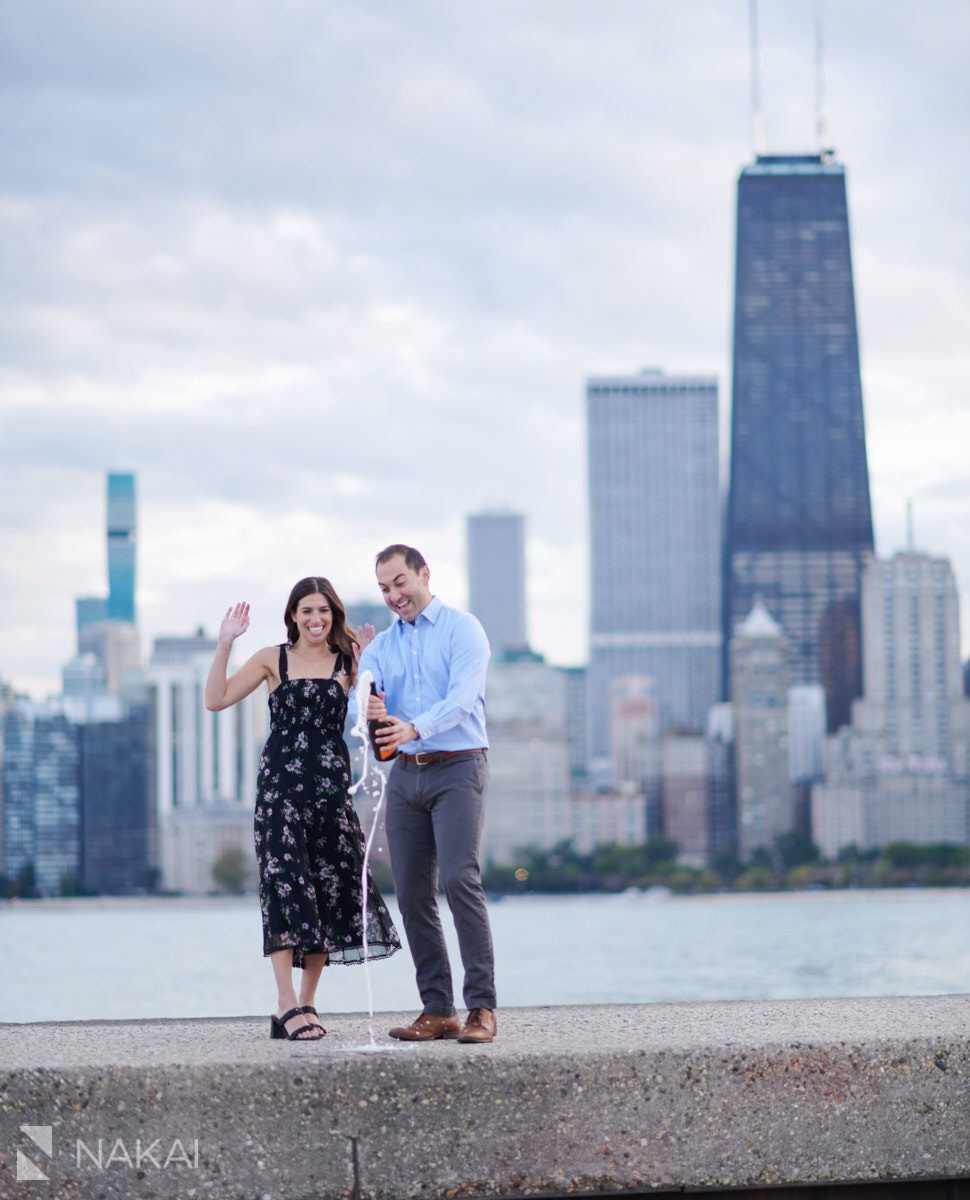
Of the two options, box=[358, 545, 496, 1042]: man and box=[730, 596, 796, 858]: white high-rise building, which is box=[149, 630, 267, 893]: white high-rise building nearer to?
box=[730, 596, 796, 858]: white high-rise building

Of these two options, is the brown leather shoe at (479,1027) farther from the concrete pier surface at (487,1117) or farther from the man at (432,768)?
the concrete pier surface at (487,1117)

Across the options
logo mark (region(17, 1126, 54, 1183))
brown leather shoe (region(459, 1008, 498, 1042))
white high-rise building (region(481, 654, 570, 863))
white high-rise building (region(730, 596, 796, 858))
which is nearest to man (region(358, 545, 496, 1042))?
brown leather shoe (region(459, 1008, 498, 1042))

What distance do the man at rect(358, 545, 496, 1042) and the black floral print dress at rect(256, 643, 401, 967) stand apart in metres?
0.16

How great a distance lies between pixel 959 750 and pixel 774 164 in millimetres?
61682

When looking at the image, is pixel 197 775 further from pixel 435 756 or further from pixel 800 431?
pixel 435 756

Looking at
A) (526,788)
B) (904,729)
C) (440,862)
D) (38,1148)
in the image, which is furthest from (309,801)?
(904,729)

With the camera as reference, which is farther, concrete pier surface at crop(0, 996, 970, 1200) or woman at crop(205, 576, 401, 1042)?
woman at crop(205, 576, 401, 1042)

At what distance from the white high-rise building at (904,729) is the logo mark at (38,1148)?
5774 inches

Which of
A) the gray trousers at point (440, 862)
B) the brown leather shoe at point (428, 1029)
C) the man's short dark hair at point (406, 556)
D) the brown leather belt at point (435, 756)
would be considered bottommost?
the brown leather shoe at point (428, 1029)

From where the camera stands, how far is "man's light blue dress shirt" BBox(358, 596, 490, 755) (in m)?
6.12

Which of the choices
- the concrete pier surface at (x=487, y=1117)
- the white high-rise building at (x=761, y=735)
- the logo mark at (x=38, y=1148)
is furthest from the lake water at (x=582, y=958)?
the white high-rise building at (x=761, y=735)

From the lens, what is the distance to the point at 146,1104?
15.8 ft

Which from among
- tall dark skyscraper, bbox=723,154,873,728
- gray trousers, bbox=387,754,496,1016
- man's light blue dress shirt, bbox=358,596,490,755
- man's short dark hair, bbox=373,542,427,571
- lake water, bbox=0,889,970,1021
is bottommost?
lake water, bbox=0,889,970,1021

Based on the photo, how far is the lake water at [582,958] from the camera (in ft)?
162
